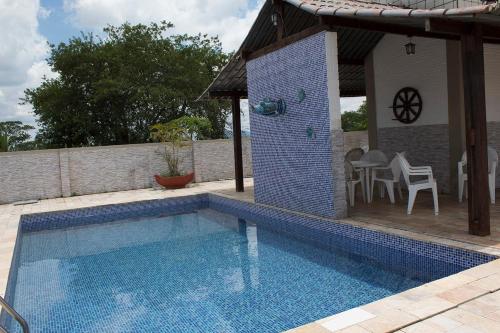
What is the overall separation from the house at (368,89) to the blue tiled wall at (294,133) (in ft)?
0.07

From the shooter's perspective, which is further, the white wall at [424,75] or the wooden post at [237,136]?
the wooden post at [237,136]

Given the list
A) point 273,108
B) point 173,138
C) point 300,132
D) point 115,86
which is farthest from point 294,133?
point 115,86

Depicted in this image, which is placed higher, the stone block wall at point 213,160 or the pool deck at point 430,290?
the stone block wall at point 213,160

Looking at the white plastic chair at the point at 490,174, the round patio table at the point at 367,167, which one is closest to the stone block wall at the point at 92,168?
the round patio table at the point at 367,167

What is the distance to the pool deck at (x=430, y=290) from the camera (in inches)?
135

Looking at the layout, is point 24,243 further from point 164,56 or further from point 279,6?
point 164,56

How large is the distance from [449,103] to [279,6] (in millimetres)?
4092

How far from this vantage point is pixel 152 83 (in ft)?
74.8

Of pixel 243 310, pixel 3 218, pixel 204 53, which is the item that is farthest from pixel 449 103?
pixel 204 53

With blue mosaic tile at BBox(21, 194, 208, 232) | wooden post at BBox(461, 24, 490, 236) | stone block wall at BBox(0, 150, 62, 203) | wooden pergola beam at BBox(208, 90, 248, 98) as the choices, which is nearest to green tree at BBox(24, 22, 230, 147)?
stone block wall at BBox(0, 150, 62, 203)

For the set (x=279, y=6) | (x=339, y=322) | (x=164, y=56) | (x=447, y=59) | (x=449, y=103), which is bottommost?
(x=339, y=322)

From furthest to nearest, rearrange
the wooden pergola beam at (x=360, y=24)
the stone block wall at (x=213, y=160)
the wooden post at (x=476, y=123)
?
the stone block wall at (x=213, y=160) < the wooden pergola beam at (x=360, y=24) < the wooden post at (x=476, y=123)

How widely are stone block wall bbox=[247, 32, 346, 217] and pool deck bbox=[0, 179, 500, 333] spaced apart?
93 centimetres

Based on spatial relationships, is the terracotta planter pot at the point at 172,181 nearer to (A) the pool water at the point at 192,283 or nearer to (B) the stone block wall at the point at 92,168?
(B) the stone block wall at the point at 92,168
